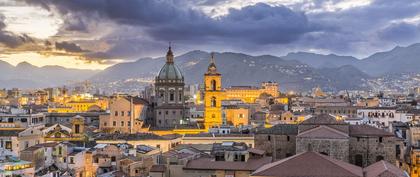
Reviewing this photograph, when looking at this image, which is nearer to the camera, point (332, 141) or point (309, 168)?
point (309, 168)

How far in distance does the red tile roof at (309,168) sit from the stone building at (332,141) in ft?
25.2

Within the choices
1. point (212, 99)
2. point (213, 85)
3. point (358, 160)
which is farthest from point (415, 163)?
point (213, 85)

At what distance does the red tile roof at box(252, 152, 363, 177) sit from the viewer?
125ft

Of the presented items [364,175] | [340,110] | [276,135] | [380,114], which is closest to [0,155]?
[276,135]

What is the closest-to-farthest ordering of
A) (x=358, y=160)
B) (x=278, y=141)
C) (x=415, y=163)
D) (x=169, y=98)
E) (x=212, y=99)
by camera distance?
1. (x=358, y=160)
2. (x=278, y=141)
3. (x=415, y=163)
4. (x=212, y=99)
5. (x=169, y=98)

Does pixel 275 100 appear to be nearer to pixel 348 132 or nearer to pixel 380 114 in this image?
pixel 380 114

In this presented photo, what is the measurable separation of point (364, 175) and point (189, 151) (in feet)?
56.6

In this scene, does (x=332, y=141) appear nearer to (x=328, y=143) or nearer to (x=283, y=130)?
(x=328, y=143)

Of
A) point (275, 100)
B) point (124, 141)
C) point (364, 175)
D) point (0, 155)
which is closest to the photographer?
point (364, 175)

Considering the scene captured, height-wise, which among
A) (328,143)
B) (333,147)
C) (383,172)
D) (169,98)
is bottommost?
(383,172)

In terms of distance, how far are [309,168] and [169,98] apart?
5508 centimetres

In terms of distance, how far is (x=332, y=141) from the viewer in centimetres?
4797

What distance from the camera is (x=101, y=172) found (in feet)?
156

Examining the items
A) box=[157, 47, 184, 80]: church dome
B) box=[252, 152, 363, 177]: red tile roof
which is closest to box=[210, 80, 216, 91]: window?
box=[157, 47, 184, 80]: church dome
